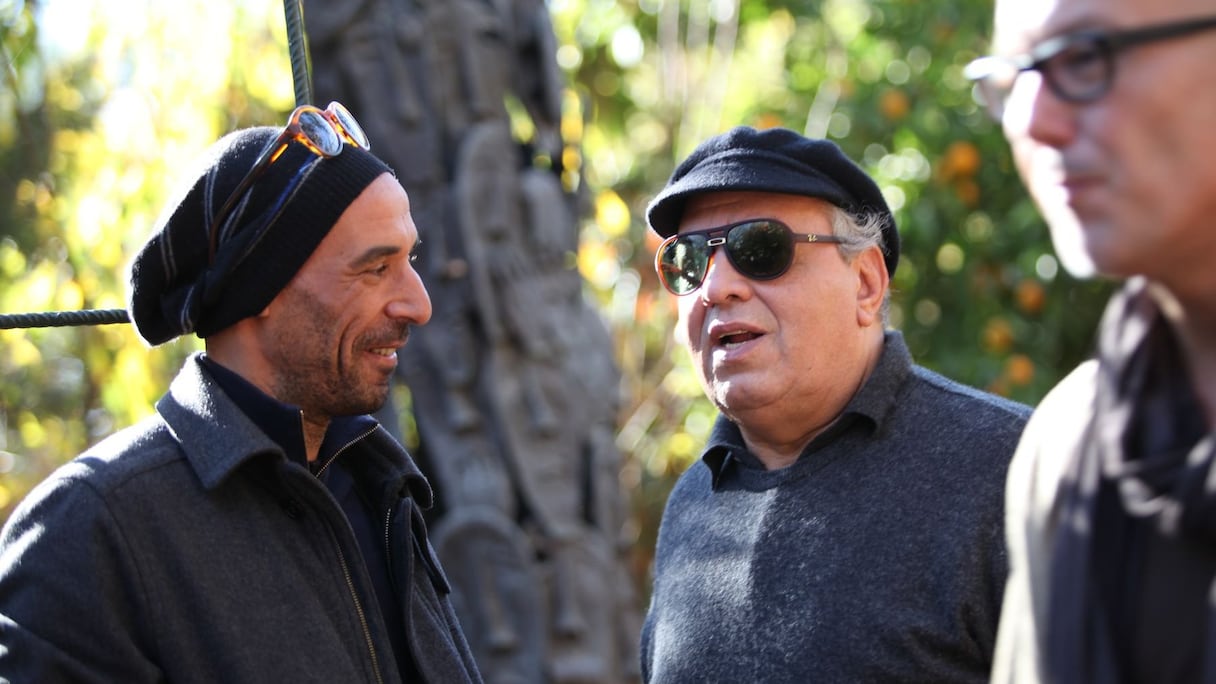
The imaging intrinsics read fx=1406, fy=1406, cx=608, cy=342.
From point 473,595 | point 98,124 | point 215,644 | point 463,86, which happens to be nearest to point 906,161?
point 463,86

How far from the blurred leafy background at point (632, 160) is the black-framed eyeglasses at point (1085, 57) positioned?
281cm

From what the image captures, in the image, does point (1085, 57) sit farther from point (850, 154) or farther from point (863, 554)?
point (850, 154)

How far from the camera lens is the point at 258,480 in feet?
6.81

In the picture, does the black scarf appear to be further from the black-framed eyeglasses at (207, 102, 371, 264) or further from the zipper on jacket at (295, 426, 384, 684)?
the black-framed eyeglasses at (207, 102, 371, 264)

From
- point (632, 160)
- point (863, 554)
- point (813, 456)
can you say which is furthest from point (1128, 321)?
point (632, 160)

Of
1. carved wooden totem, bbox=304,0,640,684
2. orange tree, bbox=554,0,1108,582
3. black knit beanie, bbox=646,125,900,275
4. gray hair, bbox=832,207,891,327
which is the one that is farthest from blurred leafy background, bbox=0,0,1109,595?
gray hair, bbox=832,207,891,327

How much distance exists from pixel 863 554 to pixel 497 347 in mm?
3535

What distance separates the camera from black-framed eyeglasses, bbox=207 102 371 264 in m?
2.10

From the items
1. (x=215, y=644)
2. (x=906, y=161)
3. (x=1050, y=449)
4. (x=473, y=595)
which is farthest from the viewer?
(x=906, y=161)

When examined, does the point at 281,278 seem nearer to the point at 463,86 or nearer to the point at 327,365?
the point at 327,365

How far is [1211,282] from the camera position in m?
1.14

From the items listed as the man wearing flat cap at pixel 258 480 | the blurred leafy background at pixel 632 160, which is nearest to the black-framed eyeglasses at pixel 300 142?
the man wearing flat cap at pixel 258 480

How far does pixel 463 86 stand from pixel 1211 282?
473cm

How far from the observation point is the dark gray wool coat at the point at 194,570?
1829mm
